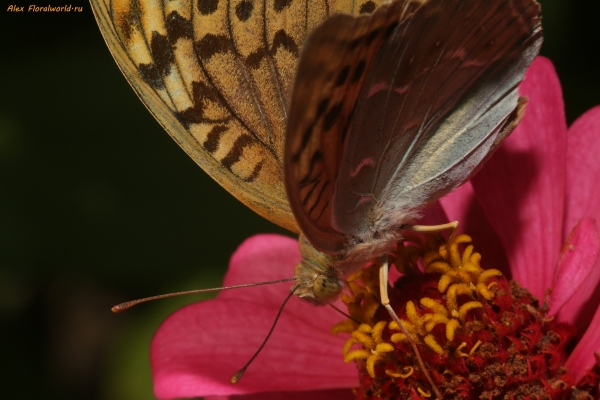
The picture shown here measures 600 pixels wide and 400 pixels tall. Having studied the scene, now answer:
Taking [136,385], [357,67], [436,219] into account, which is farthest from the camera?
[136,385]

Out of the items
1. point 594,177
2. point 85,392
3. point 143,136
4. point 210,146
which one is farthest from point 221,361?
point 85,392

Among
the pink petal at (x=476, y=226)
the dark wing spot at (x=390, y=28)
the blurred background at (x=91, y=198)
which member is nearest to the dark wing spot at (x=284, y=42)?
the dark wing spot at (x=390, y=28)

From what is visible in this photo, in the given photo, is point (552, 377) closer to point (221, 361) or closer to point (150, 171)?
point (221, 361)

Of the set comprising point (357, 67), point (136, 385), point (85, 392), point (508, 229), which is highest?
point (357, 67)

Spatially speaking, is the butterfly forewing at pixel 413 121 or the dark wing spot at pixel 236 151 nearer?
the butterfly forewing at pixel 413 121

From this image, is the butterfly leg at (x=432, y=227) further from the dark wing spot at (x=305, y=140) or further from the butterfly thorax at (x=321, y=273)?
the dark wing spot at (x=305, y=140)

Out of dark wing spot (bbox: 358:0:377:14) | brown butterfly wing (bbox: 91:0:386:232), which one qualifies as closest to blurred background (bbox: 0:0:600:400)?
brown butterfly wing (bbox: 91:0:386:232)
